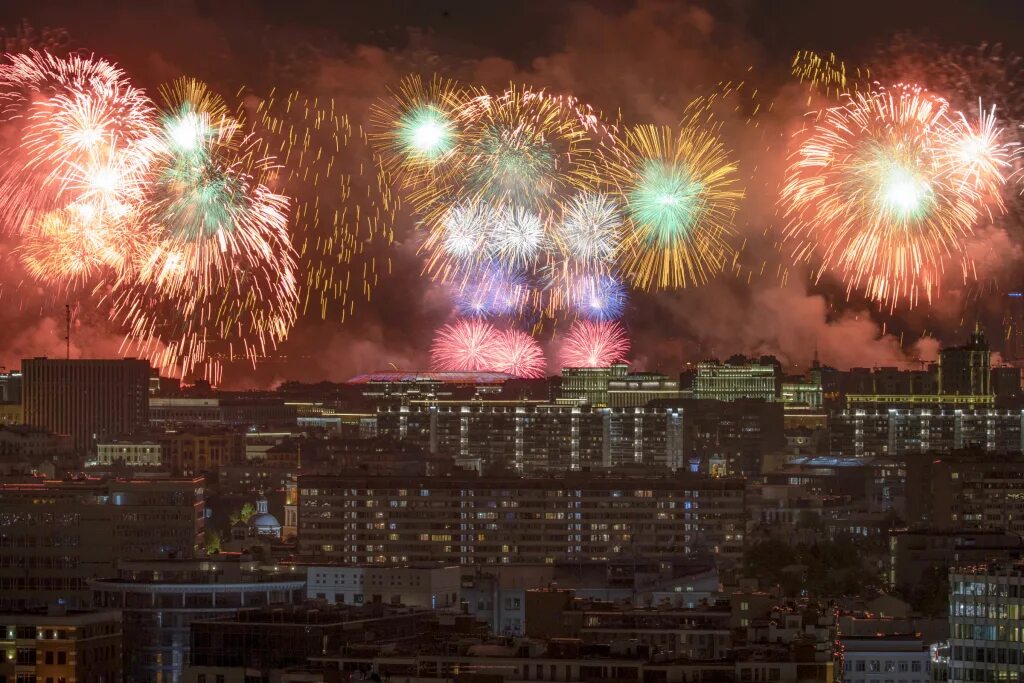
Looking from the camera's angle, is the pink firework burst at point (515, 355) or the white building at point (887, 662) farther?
the pink firework burst at point (515, 355)

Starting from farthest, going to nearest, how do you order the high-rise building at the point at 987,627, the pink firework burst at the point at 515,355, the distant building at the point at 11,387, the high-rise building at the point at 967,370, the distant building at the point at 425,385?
the distant building at the point at 11,387
the high-rise building at the point at 967,370
the distant building at the point at 425,385
the pink firework burst at the point at 515,355
the high-rise building at the point at 987,627

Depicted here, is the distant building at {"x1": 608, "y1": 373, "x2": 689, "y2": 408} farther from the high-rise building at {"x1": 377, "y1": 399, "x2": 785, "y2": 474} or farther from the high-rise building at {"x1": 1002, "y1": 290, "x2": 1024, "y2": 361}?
the high-rise building at {"x1": 1002, "y1": 290, "x2": 1024, "y2": 361}

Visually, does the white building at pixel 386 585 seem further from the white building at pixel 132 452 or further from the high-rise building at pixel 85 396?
the high-rise building at pixel 85 396

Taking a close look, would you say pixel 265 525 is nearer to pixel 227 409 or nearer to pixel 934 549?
pixel 934 549

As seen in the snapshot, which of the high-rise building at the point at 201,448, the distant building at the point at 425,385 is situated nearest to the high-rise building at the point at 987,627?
the distant building at the point at 425,385

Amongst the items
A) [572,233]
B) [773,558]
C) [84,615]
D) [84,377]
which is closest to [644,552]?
[773,558]
